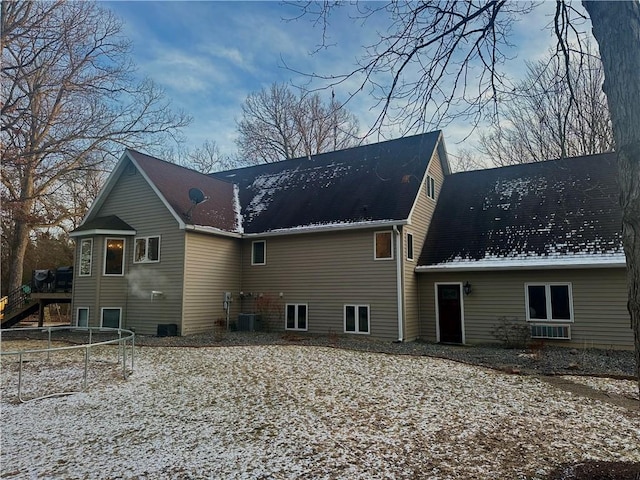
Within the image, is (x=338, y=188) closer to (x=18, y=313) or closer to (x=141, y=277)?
(x=141, y=277)

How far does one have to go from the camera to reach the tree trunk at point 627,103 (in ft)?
11.1

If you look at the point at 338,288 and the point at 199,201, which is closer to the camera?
the point at 338,288

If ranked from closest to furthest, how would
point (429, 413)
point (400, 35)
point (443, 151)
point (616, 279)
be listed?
point (400, 35) < point (429, 413) < point (616, 279) < point (443, 151)

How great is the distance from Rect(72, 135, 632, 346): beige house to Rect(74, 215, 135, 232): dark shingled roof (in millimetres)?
80

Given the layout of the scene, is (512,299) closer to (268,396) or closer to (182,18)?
(268,396)

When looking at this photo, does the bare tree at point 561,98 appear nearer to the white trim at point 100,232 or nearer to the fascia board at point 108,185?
the white trim at point 100,232

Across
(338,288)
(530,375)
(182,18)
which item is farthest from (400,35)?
(338,288)

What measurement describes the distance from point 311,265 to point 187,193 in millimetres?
5696

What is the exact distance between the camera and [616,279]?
39.1 feet

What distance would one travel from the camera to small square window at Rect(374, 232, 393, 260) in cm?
1384

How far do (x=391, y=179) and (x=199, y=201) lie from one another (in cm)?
735

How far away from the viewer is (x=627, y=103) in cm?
349

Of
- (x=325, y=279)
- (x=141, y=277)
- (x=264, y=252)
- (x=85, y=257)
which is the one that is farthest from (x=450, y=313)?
(x=85, y=257)

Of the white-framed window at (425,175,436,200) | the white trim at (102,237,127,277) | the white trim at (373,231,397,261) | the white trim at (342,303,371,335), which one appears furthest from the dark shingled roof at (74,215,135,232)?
the white-framed window at (425,175,436,200)
